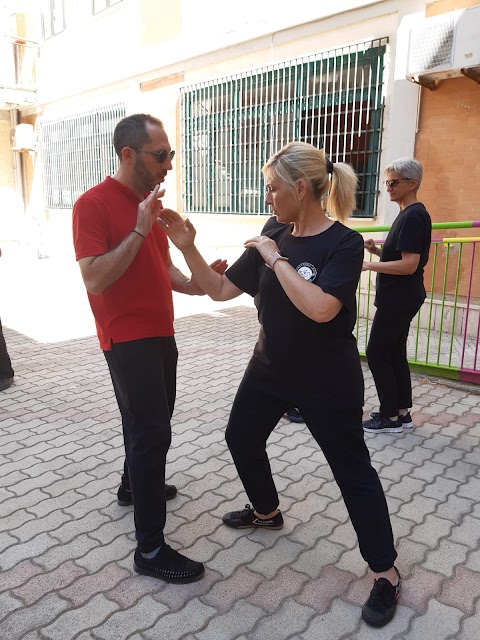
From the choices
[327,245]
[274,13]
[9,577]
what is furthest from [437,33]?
[9,577]

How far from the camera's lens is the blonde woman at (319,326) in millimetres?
2035

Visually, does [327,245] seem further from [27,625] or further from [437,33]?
[437,33]

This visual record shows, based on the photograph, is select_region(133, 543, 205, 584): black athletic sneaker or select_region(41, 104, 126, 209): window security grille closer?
select_region(133, 543, 205, 584): black athletic sneaker

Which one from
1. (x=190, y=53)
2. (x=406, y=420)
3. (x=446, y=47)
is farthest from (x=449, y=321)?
(x=190, y=53)

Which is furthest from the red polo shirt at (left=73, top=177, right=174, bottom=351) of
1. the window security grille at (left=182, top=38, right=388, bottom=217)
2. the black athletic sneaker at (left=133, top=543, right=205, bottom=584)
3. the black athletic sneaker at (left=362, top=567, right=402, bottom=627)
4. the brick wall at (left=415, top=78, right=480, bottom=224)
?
the window security grille at (left=182, top=38, right=388, bottom=217)

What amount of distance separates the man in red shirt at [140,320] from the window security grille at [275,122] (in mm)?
5686

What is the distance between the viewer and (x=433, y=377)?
5234mm

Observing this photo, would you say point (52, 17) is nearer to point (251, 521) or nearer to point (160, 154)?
point (160, 154)

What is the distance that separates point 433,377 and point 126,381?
Result: 3704 mm

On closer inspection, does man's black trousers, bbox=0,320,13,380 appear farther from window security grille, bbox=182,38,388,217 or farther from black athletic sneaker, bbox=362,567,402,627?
window security grille, bbox=182,38,388,217

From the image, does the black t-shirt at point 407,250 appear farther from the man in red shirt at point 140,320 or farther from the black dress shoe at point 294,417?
the man in red shirt at point 140,320

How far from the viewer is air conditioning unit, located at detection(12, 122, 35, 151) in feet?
50.4

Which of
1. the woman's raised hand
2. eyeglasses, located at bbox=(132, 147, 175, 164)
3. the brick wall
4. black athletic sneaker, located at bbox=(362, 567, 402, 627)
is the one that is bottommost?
black athletic sneaker, located at bbox=(362, 567, 402, 627)

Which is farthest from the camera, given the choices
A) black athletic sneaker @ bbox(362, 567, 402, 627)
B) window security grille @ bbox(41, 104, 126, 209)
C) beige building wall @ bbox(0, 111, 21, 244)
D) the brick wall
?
beige building wall @ bbox(0, 111, 21, 244)
